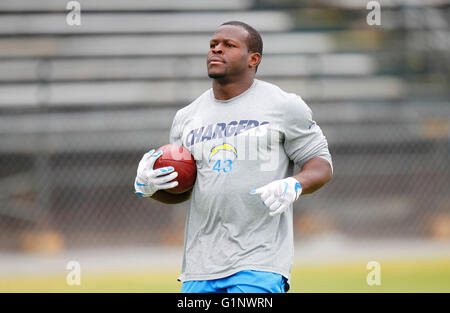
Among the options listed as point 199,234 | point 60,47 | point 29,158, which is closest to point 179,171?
point 199,234

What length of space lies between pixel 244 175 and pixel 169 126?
539cm

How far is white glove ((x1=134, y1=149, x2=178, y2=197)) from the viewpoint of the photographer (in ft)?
9.02

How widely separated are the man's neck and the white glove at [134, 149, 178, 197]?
14.7 inches

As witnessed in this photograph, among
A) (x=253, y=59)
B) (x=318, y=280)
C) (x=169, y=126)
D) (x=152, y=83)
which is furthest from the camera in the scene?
(x=152, y=83)

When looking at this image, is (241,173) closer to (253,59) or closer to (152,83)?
(253,59)

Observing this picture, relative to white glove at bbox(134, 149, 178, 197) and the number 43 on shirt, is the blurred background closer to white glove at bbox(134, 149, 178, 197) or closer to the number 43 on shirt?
white glove at bbox(134, 149, 178, 197)

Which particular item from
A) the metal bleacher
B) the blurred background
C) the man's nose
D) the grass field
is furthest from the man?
the metal bleacher

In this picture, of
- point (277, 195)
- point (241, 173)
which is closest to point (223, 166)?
point (241, 173)

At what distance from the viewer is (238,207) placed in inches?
105

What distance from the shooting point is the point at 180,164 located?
9.05ft

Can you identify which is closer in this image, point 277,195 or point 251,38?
point 277,195

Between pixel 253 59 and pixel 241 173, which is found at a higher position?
pixel 253 59

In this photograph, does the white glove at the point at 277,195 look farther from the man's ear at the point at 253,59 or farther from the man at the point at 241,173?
the man's ear at the point at 253,59

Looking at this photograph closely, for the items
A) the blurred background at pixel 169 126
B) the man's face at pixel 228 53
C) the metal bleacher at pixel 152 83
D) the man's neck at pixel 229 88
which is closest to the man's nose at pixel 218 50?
the man's face at pixel 228 53
